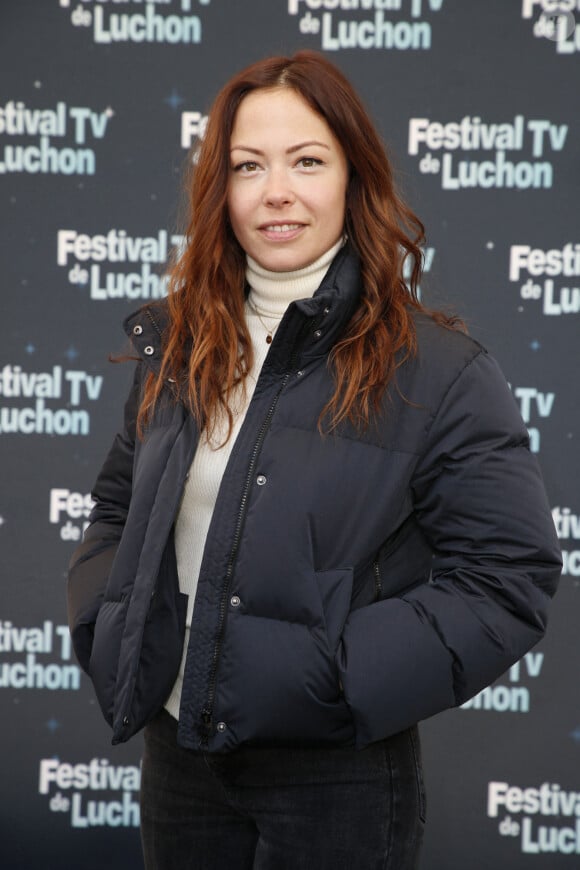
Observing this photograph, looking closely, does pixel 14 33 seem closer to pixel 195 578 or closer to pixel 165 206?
pixel 165 206

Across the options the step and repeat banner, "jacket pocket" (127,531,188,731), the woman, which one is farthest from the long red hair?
the step and repeat banner

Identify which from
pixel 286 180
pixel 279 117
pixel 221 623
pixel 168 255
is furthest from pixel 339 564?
pixel 168 255

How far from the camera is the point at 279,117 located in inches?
58.1

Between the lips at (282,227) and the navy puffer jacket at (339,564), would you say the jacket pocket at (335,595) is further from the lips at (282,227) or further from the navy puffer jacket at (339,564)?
the lips at (282,227)

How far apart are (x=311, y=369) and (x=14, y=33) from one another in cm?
171

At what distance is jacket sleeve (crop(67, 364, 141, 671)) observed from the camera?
1545 millimetres

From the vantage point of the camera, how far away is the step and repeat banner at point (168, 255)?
2584 mm

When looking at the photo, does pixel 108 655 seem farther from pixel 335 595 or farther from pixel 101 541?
pixel 335 595

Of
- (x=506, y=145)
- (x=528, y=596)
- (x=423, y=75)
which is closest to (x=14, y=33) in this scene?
(x=423, y=75)

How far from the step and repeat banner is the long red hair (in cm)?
100

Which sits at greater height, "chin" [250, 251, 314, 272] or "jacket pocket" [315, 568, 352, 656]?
"chin" [250, 251, 314, 272]

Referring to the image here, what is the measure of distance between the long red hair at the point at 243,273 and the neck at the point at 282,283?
0.04 metres

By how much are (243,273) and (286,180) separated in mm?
217

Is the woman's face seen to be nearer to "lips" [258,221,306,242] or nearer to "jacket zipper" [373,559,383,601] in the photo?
"lips" [258,221,306,242]
